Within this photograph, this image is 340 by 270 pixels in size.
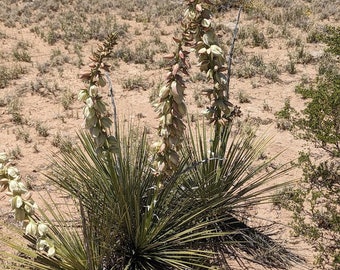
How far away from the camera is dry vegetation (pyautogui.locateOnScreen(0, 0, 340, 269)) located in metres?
6.28

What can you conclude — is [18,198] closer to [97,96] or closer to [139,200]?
[97,96]

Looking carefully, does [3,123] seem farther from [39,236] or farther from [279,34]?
[279,34]

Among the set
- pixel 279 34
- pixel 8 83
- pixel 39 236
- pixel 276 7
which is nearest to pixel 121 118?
pixel 8 83

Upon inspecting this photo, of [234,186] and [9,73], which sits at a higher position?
[9,73]

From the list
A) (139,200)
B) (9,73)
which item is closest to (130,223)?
(139,200)

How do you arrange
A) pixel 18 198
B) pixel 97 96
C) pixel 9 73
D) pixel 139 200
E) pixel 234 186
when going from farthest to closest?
pixel 9 73
pixel 234 186
pixel 139 200
pixel 97 96
pixel 18 198

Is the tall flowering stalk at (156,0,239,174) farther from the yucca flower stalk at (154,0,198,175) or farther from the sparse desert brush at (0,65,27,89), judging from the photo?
the sparse desert brush at (0,65,27,89)

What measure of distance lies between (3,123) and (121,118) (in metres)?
2.00

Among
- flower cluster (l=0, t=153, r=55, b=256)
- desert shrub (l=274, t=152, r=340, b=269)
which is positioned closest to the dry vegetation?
desert shrub (l=274, t=152, r=340, b=269)

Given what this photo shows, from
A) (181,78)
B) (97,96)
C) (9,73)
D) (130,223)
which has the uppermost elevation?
(9,73)

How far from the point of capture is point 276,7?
15.1 metres

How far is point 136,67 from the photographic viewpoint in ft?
32.1

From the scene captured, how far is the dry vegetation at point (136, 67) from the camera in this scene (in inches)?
247

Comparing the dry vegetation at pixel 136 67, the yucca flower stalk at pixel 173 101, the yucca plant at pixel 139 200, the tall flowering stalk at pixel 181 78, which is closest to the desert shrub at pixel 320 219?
the dry vegetation at pixel 136 67
